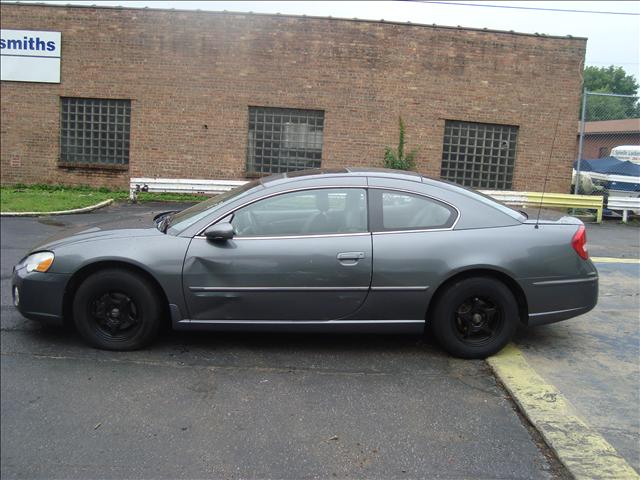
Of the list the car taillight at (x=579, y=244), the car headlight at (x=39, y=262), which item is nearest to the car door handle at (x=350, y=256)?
the car taillight at (x=579, y=244)

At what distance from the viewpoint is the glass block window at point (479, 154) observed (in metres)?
16.6

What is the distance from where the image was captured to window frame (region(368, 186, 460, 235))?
4520 millimetres

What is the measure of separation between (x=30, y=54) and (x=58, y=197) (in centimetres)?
483

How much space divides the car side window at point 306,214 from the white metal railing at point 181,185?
37.9 ft

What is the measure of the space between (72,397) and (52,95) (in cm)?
1516

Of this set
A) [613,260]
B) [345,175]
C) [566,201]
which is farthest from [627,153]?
[345,175]

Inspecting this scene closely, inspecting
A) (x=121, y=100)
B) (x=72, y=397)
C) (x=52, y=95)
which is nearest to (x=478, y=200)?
(x=72, y=397)

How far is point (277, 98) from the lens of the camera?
53.0 feet

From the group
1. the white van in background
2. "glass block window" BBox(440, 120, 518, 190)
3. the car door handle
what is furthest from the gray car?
"glass block window" BBox(440, 120, 518, 190)

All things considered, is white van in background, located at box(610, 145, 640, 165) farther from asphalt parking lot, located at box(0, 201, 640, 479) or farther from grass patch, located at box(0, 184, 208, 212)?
grass patch, located at box(0, 184, 208, 212)

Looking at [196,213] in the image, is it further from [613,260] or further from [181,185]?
[181,185]

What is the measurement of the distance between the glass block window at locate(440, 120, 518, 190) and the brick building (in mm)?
36

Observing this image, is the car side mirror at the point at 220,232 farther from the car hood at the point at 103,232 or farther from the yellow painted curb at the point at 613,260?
the yellow painted curb at the point at 613,260

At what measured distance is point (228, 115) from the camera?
641 inches
